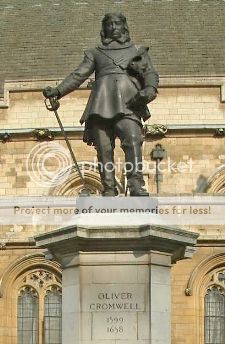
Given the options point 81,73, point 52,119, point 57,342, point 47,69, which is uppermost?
point 47,69

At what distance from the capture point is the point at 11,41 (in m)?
39.7

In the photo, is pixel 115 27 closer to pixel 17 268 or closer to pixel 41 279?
pixel 17 268

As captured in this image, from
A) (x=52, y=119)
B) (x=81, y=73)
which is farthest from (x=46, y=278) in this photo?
(x=81, y=73)

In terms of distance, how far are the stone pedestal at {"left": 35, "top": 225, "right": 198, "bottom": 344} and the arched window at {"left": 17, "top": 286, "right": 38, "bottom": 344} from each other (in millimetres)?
17320

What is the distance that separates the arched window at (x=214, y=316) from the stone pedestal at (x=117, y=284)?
16884 millimetres

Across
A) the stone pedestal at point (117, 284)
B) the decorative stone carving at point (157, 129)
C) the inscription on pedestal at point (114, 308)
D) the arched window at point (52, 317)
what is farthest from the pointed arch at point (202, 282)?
the inscription on pedestal at point (114, 308)

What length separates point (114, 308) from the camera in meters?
14.7

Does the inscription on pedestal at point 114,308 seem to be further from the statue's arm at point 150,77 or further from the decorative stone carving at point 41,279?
the decorative stone carving at point 41,279

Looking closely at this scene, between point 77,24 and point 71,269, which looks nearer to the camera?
point 71,269

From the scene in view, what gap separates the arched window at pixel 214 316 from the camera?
3162 cm

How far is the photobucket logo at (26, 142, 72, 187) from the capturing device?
1373 inches

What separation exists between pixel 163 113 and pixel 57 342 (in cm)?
789

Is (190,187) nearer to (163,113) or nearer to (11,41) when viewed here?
→ (163,113)

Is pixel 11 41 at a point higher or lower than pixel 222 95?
higher
